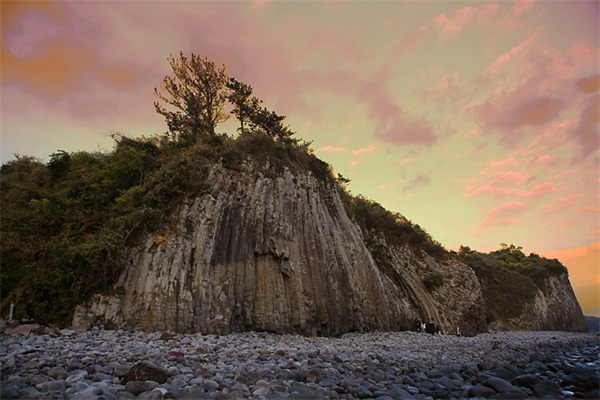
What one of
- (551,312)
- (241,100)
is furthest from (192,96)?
(551,312)

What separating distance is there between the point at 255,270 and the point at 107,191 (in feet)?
29.5

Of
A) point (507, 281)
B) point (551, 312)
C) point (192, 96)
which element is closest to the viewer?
point (192, 96)

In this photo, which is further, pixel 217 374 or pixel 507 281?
pixel 507 281

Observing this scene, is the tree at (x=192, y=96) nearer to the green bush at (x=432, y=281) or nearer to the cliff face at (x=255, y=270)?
the cliff face at (x=255, y=270)

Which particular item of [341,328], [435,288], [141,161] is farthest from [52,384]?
[435,288]

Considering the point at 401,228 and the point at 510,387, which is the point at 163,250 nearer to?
the point at 510,387

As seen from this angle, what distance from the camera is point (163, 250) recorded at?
15820 millimetres

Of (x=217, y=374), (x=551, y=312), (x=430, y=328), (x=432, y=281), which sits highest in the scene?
(x=432, y=281)

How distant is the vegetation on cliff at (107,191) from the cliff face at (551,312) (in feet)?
147

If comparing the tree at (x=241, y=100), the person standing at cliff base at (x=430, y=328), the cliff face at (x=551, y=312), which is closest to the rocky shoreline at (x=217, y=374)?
the person standing at cliff base at (x=430, y=328)

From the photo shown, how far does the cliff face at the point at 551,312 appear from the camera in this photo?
54.7 meters

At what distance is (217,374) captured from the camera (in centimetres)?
742

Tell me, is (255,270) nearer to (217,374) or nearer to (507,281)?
(217,374)

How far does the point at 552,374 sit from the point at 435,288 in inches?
1104
